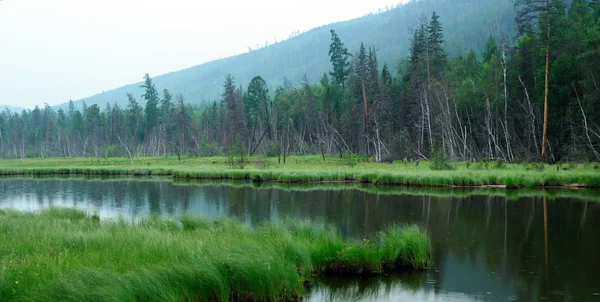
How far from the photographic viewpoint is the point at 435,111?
188ft

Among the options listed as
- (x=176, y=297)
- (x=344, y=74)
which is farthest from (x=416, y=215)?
(x=344, y=74)

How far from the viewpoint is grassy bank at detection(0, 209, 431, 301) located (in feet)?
27.0

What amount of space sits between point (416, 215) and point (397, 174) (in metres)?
14.2

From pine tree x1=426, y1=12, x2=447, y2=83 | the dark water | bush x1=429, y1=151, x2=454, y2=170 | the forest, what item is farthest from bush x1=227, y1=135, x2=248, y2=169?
pine tree x1=426, y1=12, x2=447, y2=83

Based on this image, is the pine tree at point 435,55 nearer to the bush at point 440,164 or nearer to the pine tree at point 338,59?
the pine tree at point 338,59

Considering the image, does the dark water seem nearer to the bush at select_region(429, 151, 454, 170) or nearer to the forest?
the bush at select_region(429, 151, 454, 170)

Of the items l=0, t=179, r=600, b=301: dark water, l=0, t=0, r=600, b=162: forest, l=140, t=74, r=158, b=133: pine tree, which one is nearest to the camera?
l=0, t=179, r=600, b=301: dark water

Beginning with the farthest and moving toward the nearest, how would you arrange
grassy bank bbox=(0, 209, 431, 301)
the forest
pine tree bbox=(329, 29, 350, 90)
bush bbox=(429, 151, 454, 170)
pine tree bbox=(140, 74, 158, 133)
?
pine tree bbox=(140, 74, 158, 133), pine tree bbox=(329, 29, 350, 90), the forest, bush bbox=(429, 151, 454, 170), grassy bank bbox=(0, 209, 431, 301)

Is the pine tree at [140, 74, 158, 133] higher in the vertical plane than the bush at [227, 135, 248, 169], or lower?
higher

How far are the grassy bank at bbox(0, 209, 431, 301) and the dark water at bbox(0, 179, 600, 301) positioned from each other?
0.66 m

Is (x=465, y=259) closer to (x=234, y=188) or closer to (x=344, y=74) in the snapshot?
(x=234, y=188)

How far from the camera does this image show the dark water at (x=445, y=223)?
11086 millimetres

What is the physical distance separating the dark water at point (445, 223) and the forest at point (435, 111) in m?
13.5

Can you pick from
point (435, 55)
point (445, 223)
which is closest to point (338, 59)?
point (435, 55)
